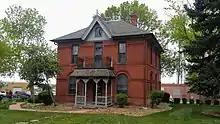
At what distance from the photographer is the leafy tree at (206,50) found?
19281 mm

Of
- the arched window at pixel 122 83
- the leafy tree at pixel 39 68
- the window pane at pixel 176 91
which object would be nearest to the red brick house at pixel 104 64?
the arched window at pixel 122 83

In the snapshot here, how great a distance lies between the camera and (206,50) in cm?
2114

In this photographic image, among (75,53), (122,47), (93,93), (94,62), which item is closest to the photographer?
(122,47)

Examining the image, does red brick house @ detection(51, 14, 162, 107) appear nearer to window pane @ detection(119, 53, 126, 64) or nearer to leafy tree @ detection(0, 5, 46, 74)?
window pane @ detection(119, 53, 126, 64)

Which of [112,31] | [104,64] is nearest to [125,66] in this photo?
[104,64]

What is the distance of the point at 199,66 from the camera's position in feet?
70.9

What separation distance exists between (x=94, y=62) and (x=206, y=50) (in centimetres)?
1117

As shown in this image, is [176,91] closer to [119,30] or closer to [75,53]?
[119,30]

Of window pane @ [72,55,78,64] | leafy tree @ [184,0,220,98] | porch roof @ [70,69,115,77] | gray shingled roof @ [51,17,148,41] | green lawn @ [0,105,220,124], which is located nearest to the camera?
green lawn @ [0,105,220,124]

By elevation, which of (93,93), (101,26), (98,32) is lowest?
(93,93)

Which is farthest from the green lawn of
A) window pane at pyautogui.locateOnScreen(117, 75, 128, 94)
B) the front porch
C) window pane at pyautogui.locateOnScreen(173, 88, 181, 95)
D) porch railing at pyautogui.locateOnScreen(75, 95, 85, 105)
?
window pane at pyautogui.locateOnScreen(173, 88, 181, 95)

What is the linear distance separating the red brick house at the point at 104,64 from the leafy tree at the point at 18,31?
1158 centimetres

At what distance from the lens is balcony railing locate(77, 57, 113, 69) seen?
87.6 ft

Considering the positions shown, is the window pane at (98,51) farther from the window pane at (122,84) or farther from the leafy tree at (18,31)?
the leafy tree at (18,31)
